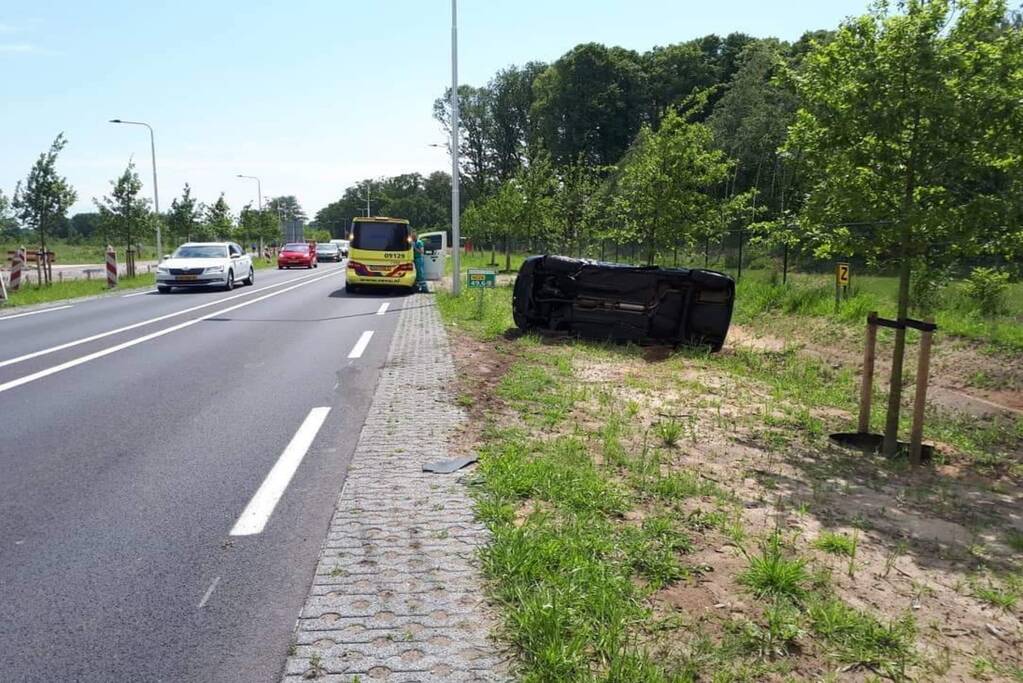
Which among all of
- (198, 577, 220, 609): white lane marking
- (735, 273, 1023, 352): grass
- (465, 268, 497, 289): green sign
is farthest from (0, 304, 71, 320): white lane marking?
(735, 273, 1023, 352): grass

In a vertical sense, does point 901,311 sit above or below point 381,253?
below

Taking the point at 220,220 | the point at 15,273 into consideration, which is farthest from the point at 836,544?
the point at 220,220

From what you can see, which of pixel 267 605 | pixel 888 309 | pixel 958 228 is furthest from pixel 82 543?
pixel 888 309

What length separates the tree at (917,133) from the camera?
634 cm

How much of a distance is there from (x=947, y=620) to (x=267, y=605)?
3.23 meters

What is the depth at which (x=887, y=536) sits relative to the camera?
4.70 meters

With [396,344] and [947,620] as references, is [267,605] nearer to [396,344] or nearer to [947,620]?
[947,620]

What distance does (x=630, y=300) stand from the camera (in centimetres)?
1268

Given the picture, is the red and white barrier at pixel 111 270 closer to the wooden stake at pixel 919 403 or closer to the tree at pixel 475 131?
the wooden stake at pixel 919 403

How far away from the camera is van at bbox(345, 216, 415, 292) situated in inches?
916

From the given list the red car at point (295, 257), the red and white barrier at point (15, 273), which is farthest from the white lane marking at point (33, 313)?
the red car at point (295, 257)

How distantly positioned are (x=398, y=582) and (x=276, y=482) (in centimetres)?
195

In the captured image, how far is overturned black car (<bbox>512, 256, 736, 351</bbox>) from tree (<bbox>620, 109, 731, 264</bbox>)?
198 inches

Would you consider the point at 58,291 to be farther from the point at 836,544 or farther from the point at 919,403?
the point at 836,544
